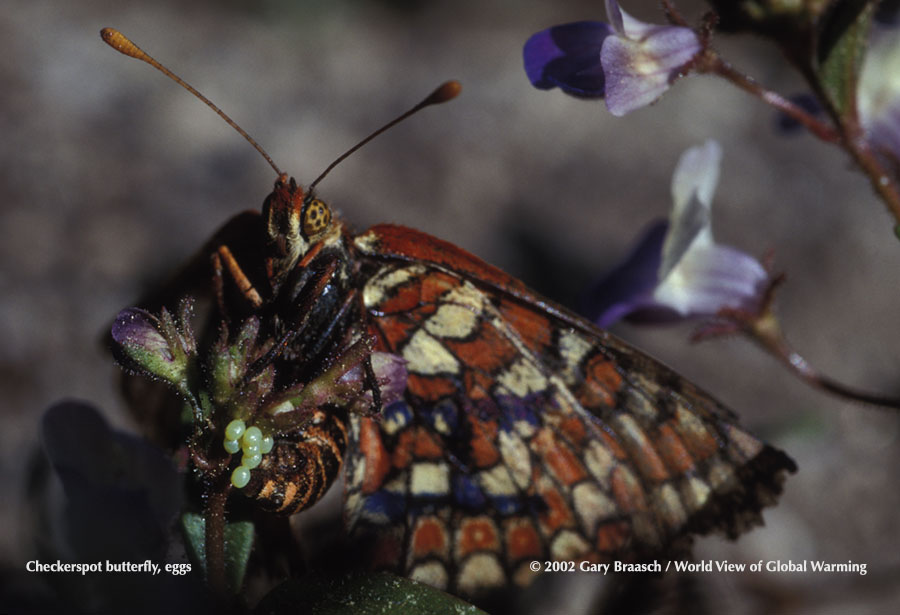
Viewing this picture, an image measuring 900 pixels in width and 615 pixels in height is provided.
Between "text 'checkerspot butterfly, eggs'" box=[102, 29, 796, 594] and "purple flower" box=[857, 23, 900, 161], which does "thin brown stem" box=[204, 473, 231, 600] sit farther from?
"purple flower" box=[857, 23, 900, 161]

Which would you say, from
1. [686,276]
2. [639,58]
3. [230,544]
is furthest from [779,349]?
[230,544]

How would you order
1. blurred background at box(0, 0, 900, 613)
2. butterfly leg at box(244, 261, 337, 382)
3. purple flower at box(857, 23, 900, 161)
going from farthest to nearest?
blurred background at box(0, 0, 900, 613) → purple flower at box(857, 23, 900, 161) → butterfly leg at box(244, 261, 337, 382)

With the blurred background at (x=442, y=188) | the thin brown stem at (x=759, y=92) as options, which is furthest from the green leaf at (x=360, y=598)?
the blurred background at (x=442, y=188)

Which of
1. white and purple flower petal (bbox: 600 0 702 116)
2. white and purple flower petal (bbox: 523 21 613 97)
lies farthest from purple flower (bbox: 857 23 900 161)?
white and purple flower petal (bbox: 523 21 613 97)

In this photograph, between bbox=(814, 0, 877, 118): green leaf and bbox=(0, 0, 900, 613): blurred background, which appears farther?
bbox=(0, 0, 900, 613): blurred background

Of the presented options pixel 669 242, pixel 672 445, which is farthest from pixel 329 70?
pixel 672 445

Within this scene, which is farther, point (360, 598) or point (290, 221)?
point (290, 221)

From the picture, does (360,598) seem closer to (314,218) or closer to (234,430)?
(234,430)
